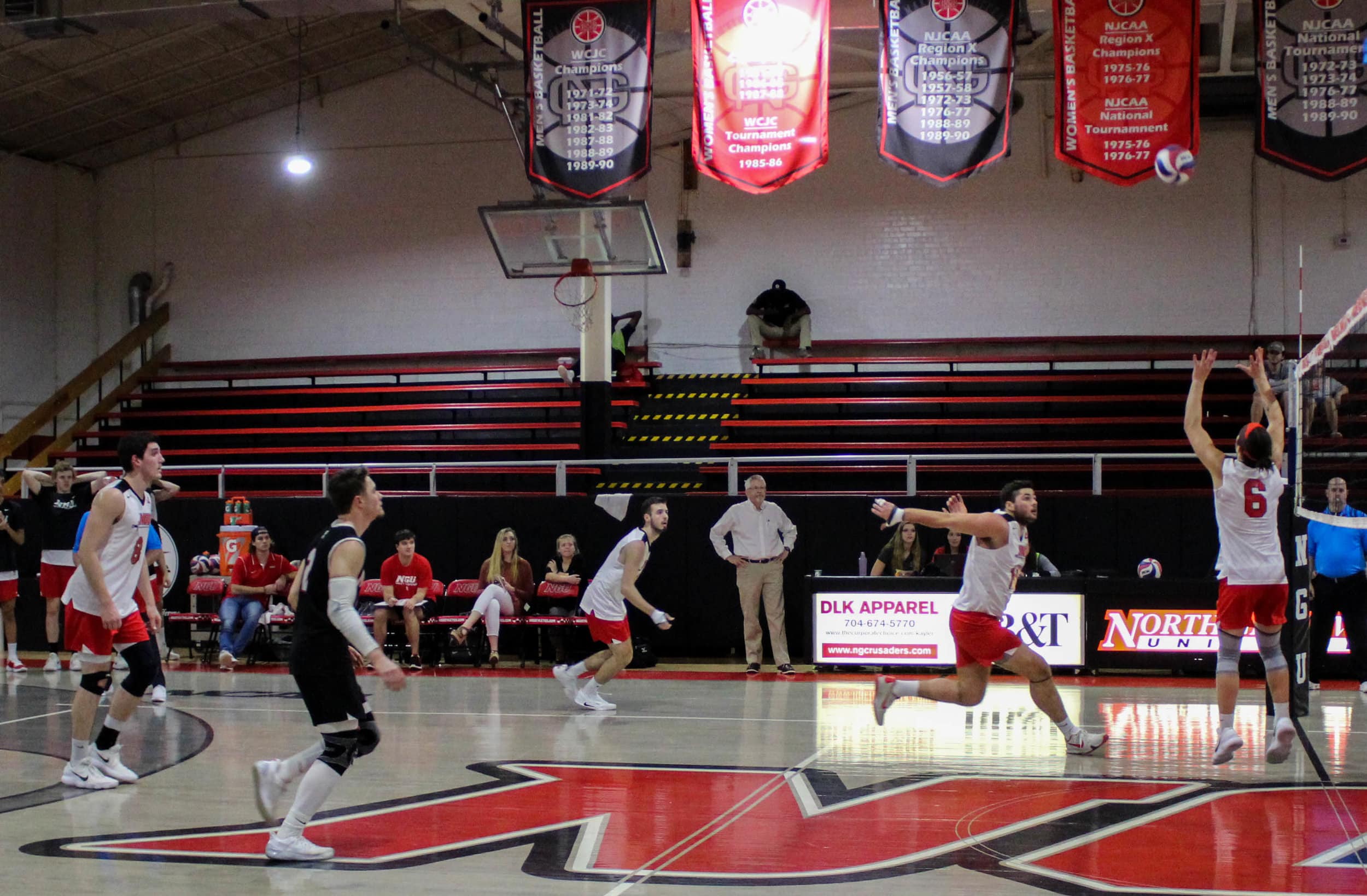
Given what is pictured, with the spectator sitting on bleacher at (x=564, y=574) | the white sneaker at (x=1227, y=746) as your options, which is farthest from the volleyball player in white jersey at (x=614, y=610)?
the white sneaker at (x=1227, y=746)

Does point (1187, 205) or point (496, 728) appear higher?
point (1187, 205)

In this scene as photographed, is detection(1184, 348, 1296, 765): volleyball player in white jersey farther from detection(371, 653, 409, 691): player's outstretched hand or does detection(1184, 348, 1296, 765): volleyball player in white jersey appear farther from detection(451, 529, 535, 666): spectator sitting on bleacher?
detection(451, 529, 535, 666): spectator sitting on bleacher

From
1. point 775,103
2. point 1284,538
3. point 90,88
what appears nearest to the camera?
point 1284,538

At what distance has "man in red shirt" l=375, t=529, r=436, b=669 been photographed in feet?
45.4

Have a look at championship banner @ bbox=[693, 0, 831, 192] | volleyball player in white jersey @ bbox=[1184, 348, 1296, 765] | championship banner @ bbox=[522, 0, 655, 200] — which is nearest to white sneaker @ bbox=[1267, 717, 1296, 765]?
volleyball player in white jersey @ bbox=[1184, 348, 1296, 765]

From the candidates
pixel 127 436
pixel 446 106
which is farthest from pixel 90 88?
pixel 127 436

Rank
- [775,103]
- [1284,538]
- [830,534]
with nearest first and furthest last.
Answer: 1. [1284,538]
2. [775,103]
3. [830,534]

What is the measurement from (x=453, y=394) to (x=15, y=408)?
794 centimetres

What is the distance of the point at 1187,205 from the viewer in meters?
21.4

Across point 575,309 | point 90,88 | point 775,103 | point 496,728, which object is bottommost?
point 496,728

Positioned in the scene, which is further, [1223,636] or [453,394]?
[453,394]

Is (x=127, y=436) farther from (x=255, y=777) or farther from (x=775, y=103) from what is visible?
(x=775, y=103)

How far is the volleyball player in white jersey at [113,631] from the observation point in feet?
24.6

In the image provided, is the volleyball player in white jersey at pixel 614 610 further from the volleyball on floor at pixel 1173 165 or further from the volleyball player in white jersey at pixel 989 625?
the volleyball on floor at pixel 1173 165
